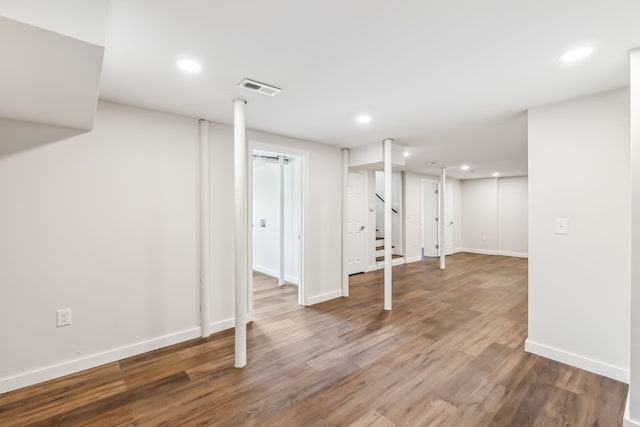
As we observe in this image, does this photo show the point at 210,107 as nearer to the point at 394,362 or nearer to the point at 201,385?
the point at 201,385

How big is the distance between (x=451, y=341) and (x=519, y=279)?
350cm

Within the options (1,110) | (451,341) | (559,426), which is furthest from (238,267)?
(559,426)

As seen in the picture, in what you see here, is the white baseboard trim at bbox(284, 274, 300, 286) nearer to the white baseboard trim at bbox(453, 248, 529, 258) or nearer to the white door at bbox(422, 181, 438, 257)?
the white door at bbox(422, 181, 438, 257)

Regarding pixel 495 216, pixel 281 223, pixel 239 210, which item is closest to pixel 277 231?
pixel 281 223

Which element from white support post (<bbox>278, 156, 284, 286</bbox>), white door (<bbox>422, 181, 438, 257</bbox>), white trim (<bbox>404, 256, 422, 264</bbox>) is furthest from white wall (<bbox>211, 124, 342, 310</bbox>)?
white door (<bbox>422, 181, 438, 257</bbox>)

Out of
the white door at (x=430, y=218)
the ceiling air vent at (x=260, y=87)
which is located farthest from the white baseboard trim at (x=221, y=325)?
Answer: the white door at (x=430, y=218)

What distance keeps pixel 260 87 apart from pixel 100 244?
1.95 metres

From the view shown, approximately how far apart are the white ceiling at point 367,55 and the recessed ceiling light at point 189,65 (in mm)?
50

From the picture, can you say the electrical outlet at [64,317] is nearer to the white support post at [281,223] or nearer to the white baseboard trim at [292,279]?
the white support post at [281,223]

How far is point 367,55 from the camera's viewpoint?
180 cm

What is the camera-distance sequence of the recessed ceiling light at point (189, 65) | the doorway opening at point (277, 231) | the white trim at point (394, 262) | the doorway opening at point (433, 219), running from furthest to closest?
1. the doorway opening at point (433, 219)
2. the white trim at point (394, 262)
3. the doorway opening at point (277, 231)
4. the recessed ceiling light at point (189, 65)

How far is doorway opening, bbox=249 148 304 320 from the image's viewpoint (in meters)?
4.24

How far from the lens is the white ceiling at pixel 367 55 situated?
1.39 m

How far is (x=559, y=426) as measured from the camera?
1781 millimetres
